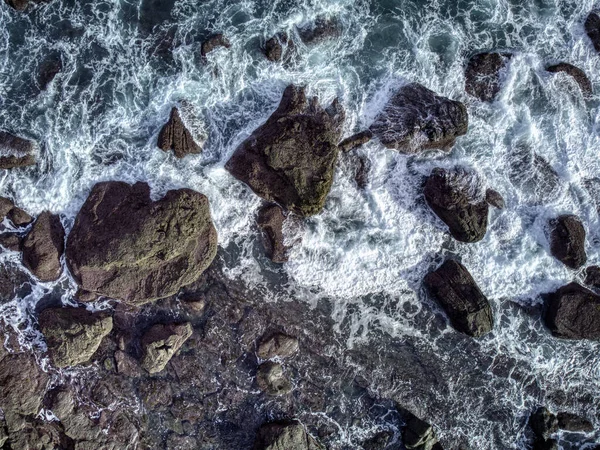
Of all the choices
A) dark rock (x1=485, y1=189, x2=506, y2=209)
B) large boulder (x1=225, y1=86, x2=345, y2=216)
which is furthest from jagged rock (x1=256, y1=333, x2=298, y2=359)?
dark rock (x1=485, y1=189, x2=506, y2=209)

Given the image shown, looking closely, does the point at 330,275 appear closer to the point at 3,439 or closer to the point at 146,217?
the point at 146,217

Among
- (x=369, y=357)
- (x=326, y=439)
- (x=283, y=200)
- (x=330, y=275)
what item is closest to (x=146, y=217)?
(x=283, y=200)

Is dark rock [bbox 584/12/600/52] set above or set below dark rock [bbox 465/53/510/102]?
above

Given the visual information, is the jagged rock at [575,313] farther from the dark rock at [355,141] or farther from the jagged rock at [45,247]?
the jagged rock at [45,247]

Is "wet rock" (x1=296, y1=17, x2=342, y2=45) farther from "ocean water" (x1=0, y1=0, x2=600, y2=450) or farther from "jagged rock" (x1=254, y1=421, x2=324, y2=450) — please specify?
"jagged rock" (x1=254, y1=421, x2=324, y2=450)

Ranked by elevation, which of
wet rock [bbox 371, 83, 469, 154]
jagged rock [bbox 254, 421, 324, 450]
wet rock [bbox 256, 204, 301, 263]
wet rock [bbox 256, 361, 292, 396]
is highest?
wet rock [bbox 371, 83, 469, 154]

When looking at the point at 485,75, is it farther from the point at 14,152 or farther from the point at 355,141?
the point at 14,152
